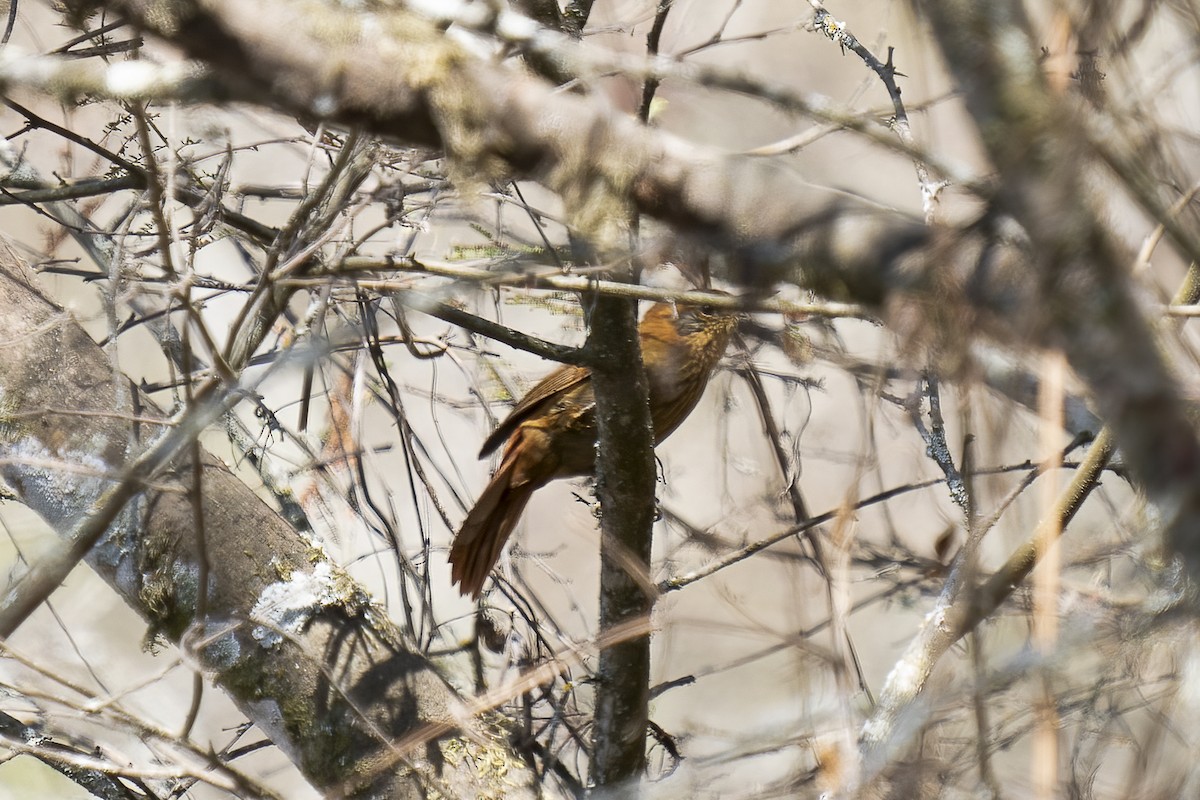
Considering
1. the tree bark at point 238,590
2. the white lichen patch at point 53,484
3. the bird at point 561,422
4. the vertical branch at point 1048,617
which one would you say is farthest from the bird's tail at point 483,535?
the vertical branch at point 1048,617

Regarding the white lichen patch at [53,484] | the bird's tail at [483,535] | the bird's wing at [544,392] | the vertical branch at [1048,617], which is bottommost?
the vertical branch at [1048,617]

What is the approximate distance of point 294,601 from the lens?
7.97 feet

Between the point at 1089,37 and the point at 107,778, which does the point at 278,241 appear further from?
the point at 107,778

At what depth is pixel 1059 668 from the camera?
1.20 metres

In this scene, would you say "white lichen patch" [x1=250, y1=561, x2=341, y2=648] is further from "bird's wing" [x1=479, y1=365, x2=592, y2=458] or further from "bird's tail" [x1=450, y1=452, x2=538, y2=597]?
"bird's wing" [x1=479, y1=365, x2=592, y2=458]

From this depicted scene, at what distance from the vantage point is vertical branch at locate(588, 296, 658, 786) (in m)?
2.08

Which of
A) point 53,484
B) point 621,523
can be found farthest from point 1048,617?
point 53,484

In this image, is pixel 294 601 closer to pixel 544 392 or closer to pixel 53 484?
pixel 53 484

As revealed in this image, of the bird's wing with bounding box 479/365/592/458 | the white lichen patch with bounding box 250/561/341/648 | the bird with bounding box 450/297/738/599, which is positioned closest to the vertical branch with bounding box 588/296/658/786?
the white lichen patch with bounding box 250/561/341/648

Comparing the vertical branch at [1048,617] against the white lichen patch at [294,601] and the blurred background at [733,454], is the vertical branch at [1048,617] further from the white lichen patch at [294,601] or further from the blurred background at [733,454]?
the white lichen patch at [294,601]

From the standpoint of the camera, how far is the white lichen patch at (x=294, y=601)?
2379 millimetres

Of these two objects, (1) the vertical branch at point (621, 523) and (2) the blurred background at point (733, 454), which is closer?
(2) the blurred background at point (733, 454)

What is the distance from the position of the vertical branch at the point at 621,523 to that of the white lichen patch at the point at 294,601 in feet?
2.04

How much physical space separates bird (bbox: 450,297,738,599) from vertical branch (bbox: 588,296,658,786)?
2.37ft
